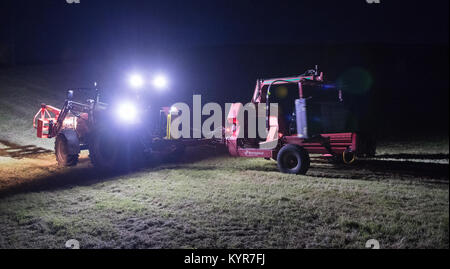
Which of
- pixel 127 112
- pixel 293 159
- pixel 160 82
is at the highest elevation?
pixel 160 82

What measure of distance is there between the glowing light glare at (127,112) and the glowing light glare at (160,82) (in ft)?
3.20

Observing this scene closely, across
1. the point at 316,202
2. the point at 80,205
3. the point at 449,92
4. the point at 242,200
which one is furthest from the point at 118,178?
the point at 449,92

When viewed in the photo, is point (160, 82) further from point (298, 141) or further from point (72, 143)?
point (298, 141)

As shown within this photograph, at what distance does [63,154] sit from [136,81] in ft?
9.46

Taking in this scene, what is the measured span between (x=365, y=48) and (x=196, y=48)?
1800 centimetres

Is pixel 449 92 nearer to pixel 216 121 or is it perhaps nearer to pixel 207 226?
pixel 216 121

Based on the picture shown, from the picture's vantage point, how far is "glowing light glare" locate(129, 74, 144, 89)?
8.97m

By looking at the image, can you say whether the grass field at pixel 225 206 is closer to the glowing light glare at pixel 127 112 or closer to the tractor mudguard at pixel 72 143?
the tractor mudguard at pixel 72 143

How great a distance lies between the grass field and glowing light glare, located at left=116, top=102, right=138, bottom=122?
4.93ft

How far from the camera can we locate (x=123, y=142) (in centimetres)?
838

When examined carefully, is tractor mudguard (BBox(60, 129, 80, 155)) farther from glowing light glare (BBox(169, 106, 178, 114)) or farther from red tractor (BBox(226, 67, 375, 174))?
red tractor (BBox(226, 67, 375, 174))

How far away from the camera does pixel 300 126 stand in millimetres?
6844

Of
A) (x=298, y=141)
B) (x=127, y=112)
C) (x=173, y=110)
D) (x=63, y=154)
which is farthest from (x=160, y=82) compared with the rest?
(x=298, y=141)

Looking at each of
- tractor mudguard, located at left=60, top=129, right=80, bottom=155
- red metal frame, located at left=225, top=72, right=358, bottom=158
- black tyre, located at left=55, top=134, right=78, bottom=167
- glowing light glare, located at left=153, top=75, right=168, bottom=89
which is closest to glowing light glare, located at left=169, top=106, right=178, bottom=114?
glowing light glare, located at left=153, top=75, right=168, bottom=89
